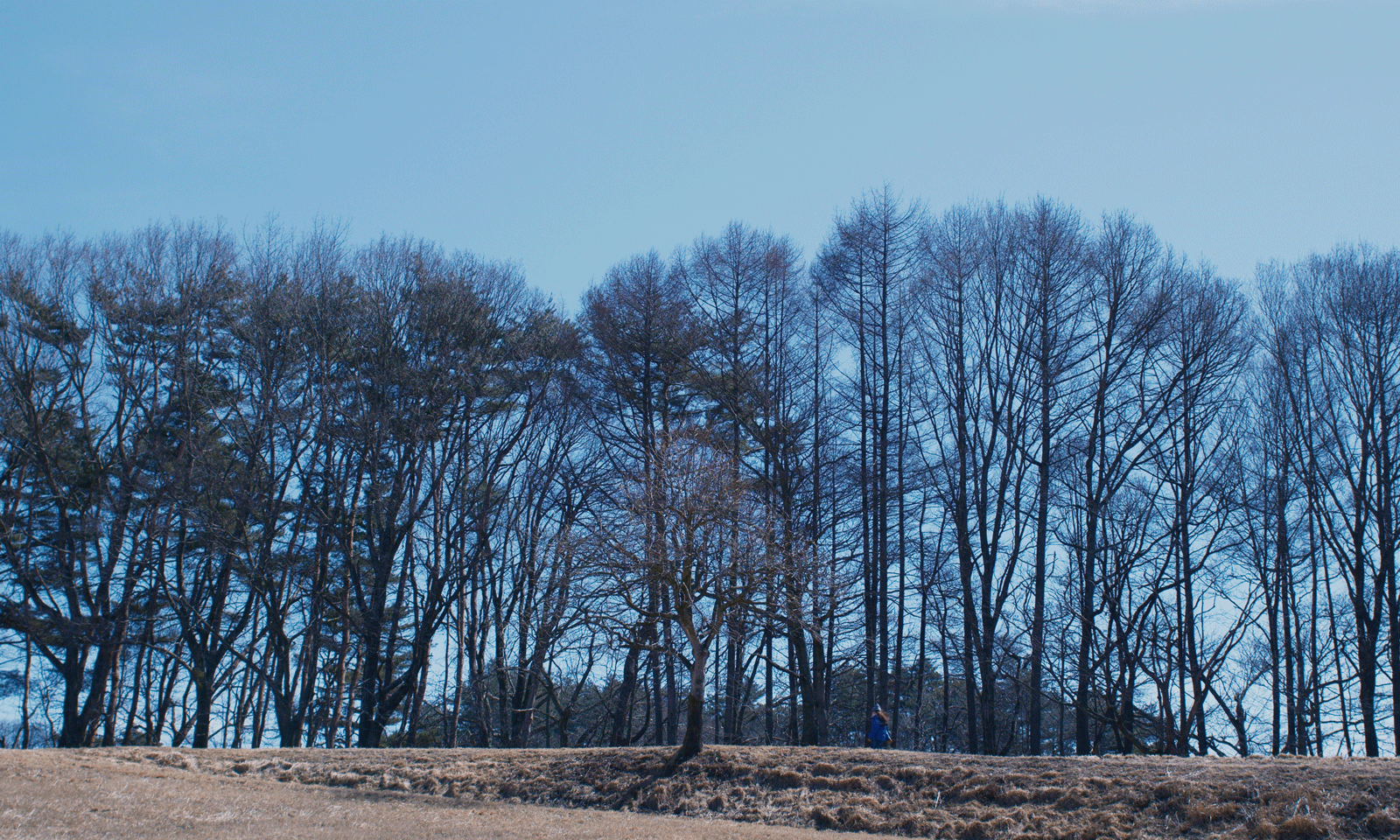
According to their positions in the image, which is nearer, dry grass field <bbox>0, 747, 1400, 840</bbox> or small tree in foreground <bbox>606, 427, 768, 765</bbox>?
dry grass field <bbox>0, 747, 1400, 840</bbox>

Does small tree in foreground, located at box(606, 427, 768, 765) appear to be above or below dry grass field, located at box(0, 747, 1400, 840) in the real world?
above

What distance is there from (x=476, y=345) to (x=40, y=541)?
11369 mm

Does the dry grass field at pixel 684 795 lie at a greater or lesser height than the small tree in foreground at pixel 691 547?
lesser

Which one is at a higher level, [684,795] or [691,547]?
[691,547]

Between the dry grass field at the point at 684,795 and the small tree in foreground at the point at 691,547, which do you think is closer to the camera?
the dry grass field at the point at 684,795

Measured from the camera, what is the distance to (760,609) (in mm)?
16516

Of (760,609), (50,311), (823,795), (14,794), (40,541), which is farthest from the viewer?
(50,311)

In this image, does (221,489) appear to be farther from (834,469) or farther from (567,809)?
(834,469)

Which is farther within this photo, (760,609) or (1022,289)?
(1022,289)

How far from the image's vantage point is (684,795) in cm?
1459

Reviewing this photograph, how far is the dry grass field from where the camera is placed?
10797 millimetres

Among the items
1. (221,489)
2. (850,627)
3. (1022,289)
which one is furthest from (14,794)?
(1022,289)

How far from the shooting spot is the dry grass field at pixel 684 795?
35.4 ft

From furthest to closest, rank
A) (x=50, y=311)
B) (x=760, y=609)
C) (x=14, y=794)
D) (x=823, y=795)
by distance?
(x=50, y=311), (x=760, y=609), (x=823, y=795), (x=14, y=794)
